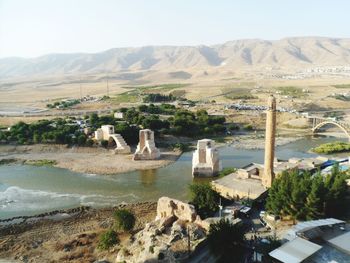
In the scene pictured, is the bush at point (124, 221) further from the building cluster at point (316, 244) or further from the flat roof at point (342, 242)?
the flat roof at point (342, 242)

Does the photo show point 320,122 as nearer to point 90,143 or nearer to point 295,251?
point 90,143

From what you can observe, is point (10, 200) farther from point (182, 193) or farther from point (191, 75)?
point (191, 75)

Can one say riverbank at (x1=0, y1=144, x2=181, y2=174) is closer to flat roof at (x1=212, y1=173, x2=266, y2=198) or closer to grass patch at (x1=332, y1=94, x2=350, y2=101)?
flat roof at (x1=212, y1=173, x2=266, y2=198)

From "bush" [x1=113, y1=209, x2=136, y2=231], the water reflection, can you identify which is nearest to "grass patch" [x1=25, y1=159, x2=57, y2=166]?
the water reflection

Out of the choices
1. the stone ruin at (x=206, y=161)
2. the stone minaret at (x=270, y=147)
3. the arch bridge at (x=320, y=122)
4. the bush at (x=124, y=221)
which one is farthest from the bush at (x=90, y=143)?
the arch bridge at (x=320, y=122)

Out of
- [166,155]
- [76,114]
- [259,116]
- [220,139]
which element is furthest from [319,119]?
[76,114]

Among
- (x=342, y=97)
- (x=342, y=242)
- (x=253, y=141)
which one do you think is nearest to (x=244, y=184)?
(x=342, y=242)
